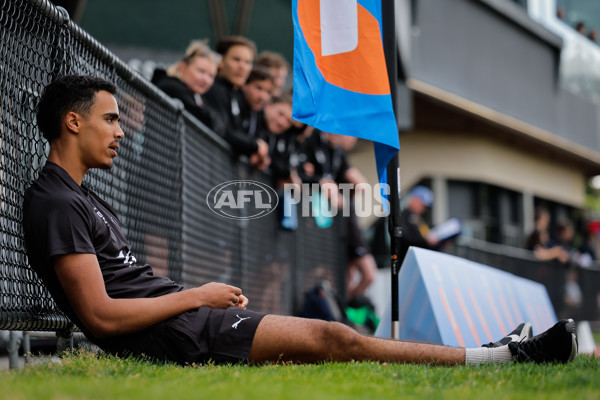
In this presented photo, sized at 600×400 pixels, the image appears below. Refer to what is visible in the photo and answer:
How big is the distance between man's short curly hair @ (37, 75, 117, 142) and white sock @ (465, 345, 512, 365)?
233 centimetres

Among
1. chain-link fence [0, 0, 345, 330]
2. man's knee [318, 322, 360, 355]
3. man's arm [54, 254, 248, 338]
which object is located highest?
chain-link fence [0, 0, 345, 330]

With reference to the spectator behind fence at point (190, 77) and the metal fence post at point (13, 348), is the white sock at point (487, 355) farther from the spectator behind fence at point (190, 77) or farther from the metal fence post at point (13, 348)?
the spectator behind fence at point (190, 77)

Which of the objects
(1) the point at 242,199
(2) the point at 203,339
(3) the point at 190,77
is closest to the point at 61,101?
(2) the point at 203,339

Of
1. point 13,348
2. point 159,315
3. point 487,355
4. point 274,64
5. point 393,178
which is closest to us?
point 159,315

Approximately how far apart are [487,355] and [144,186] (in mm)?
3052

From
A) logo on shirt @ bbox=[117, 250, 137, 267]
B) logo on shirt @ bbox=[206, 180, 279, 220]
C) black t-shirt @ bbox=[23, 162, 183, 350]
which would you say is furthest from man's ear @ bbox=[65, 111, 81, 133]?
logo on shirt @ bbox=[206, 180, 279, 220]

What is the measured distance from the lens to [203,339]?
4344 millimetres

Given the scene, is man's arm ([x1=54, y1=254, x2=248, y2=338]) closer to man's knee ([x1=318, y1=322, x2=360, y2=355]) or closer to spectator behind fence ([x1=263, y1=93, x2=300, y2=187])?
man's knee ([x1=318, y1=322, x2=360, y2=355])

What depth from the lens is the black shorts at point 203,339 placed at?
4.29 meters

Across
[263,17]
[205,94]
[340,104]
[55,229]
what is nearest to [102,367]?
[55,229]

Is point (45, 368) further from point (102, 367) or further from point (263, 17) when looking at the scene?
point (263, 17)

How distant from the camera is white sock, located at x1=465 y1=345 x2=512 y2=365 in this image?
440 centimetres

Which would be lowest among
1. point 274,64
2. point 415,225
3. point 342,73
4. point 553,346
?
point 553,346

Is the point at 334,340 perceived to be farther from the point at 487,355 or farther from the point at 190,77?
the point at 190,77
